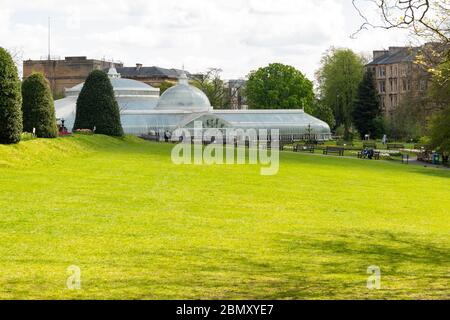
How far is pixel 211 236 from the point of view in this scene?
44.6ft

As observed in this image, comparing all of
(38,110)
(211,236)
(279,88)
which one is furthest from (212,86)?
(211,236)

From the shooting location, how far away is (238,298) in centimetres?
861

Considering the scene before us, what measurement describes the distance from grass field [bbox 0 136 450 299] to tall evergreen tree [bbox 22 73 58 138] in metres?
10.5

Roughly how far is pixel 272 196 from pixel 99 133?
1207 inches

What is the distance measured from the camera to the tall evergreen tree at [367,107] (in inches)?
3821

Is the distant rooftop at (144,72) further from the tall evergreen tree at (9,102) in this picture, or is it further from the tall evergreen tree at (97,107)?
the tall evergreen tree at (9,102)

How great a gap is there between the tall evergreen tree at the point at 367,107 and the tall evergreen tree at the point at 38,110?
6229 cm

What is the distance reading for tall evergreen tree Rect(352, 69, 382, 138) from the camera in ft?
318

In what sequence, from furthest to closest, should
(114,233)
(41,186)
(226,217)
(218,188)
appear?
(218,188), (41,186), (226,217), (114,233)

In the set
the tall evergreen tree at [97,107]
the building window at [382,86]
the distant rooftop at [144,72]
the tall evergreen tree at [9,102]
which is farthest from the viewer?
the distant rooftop at [144,72]

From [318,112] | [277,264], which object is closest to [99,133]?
[277,264]

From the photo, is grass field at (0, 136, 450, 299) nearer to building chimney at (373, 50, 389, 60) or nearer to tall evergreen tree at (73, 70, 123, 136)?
tall evergreen tree at (73, 70, 123, 136)

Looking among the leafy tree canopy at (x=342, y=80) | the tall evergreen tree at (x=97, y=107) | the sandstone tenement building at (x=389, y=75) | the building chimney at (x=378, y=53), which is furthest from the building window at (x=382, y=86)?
the tall evergreen tree at (x=97, y=107)

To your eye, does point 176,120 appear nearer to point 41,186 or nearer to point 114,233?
point 41,186
